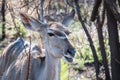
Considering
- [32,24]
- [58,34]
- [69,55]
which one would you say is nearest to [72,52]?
[69,55]

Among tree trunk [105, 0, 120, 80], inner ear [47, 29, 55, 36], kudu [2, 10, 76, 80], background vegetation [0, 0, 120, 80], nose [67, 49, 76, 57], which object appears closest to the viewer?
nose [67, 49, 76, 57]

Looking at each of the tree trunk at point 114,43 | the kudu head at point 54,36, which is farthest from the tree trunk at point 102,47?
the kudu head at point 54,36

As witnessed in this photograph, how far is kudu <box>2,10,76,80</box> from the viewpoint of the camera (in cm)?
467

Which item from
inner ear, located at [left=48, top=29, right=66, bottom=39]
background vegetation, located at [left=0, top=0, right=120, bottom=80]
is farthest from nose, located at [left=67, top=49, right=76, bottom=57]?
background vegetation, located at [left=0, top=0, right=120, bottom=80]

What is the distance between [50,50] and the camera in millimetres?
4922

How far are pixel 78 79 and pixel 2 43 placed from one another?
10.3ft

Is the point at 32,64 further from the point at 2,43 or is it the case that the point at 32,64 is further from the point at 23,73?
the point at 2,43

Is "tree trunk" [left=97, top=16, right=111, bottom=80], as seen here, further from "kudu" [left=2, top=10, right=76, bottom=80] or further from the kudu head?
the kudu head

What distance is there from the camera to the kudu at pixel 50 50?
4671 mm

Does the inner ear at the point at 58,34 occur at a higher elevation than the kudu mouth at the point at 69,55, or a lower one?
higher

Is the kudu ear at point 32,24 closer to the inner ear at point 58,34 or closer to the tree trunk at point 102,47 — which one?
the inner ear at point 58,34

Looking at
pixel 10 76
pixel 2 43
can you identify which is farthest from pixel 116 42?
pixel 2 43

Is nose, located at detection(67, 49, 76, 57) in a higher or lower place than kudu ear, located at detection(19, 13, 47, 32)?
lower

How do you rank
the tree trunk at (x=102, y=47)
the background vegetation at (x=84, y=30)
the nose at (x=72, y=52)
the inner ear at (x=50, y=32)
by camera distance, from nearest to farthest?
the nose at (x=72, y=52) → the inner ear at (x=50, y=32) → the background vegetation at (x=84, y=30) → the tree trunk at (x=102, y=47)
